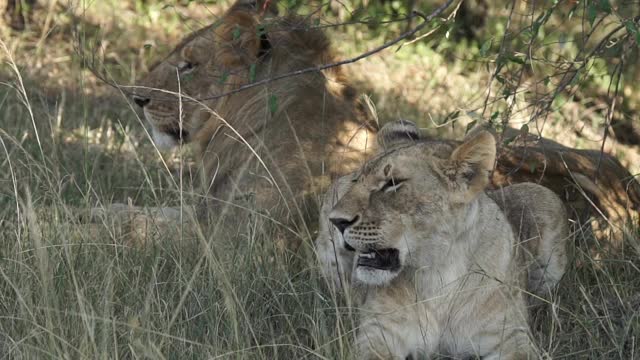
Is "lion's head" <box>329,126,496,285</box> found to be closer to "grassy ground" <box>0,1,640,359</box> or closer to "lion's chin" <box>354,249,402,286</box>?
"lion's chin" <box>354,249,402,286</box>

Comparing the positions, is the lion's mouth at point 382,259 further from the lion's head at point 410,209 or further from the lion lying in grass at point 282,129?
the lion lying in grass at point 282,129

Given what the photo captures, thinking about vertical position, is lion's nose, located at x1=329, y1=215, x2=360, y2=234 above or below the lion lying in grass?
above

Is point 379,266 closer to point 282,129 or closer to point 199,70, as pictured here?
point 282,129

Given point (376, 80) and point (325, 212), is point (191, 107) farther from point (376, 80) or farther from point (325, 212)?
point (376, 80)

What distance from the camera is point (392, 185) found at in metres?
3.52

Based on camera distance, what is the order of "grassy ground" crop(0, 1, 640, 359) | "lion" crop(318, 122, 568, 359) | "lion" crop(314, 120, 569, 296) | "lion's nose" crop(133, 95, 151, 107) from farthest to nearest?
"lion's nose" crop(133, 95, 151, 107)
"lion" crop(314, 120, 569, 296)
"lion" crop(318, 122, 568, 359)
"grassy ground" crop(0, 1, 640, 359)

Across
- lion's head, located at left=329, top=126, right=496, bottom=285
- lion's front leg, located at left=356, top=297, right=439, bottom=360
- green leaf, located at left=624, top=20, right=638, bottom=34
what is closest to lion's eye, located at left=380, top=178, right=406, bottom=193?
lion's head, located at left=329, top=126, right=496, bottom=285

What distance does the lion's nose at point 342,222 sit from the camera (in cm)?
340

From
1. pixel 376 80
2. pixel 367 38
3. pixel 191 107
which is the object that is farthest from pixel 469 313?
pixel 367 38

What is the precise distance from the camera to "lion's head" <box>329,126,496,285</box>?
11.2ft

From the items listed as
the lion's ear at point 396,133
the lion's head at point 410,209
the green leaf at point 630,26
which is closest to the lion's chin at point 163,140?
the lion's ear at point 396,133

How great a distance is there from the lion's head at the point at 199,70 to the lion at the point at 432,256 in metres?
1.42

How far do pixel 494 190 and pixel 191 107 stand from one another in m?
1.49

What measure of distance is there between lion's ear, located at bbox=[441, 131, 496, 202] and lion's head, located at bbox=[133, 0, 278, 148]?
64.7 inches
